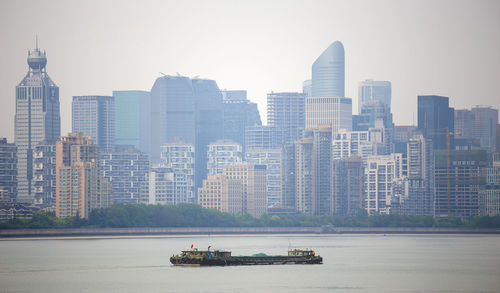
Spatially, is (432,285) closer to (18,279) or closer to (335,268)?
(335,268)

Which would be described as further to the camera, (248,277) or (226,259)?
(226,259)

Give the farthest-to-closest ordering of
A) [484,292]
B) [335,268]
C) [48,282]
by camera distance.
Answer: [335,268] → [48,282] → [484,292]

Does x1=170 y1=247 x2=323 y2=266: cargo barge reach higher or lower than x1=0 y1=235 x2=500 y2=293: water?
higher

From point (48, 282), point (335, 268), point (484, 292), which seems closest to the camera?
point (484, 292)

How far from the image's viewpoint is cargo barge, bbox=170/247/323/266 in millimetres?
186875

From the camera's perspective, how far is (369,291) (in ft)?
504

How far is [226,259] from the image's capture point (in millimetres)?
186375

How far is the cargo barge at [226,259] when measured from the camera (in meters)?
187

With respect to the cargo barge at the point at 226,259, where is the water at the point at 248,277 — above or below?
below

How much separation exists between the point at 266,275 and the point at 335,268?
1900cm

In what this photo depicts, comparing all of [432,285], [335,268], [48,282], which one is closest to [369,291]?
[432,285]

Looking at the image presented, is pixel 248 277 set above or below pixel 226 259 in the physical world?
below

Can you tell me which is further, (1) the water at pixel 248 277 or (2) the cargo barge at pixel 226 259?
(2) the cargo barge at pixel 226 259

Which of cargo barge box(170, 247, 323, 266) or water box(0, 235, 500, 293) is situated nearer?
water box(0, 235, 500, 293)
